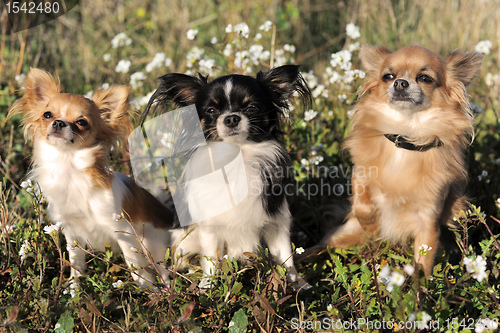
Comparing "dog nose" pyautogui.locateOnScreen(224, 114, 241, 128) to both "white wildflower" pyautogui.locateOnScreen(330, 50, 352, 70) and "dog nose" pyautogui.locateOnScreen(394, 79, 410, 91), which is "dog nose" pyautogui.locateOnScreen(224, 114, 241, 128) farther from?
"white wildflower" pyautogui.locateOnScreen(330, 50, 352, 70)

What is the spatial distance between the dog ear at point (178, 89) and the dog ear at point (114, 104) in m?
0.16

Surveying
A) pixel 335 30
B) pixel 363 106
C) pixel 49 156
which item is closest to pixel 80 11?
pixel 335 30

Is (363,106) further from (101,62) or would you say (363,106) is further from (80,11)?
(80,11)

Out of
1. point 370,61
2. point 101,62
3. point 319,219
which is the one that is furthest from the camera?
point 101,62

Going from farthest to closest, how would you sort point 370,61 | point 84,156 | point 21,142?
point 21,142, point 370,61, point 84,156

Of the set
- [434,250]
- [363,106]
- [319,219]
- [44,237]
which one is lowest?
[319,219]

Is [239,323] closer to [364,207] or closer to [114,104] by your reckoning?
[364,207]

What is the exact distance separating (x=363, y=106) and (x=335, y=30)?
481 cm

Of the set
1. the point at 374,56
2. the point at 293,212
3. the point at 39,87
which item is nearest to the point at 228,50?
the point at 374,56

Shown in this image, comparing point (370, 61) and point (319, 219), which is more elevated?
point (370, 61)

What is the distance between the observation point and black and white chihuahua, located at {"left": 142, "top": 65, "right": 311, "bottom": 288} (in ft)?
9.08

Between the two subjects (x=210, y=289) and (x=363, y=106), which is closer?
(x=210, y=289)

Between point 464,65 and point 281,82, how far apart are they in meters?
1.27

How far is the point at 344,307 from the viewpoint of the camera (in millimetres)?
2656
